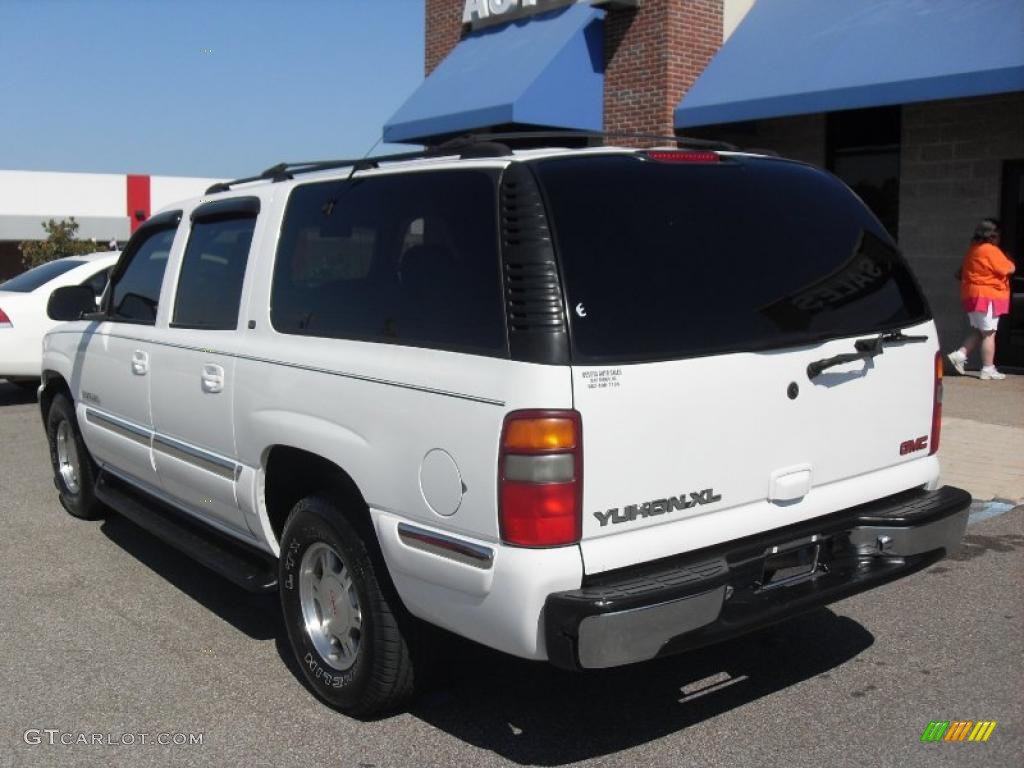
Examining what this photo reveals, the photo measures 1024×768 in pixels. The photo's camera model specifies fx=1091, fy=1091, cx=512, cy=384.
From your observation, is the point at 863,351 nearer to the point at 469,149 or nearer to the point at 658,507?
the point at 658,507

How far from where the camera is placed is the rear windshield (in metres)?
3.40

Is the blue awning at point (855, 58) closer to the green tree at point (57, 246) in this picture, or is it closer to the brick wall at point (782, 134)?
the brick wall at point (782, 134)

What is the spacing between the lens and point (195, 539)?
5.10 metres

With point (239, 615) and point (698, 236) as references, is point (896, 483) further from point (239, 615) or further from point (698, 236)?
point (239, 615)

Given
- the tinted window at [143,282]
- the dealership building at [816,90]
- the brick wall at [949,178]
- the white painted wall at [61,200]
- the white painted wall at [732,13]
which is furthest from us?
the white painted wall at [61,200]

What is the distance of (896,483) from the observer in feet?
13.6

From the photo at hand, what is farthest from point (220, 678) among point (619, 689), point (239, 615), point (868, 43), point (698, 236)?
point (868, 43)

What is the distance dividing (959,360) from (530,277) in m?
10.5

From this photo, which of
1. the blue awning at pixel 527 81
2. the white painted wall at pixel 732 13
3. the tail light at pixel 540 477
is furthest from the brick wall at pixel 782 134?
the tail light at pixel 540 477

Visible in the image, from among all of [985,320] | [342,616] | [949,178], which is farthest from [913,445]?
[949,178]

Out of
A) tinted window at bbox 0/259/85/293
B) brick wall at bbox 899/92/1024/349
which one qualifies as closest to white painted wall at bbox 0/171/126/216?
tinted window at bbox 0/259/85/293

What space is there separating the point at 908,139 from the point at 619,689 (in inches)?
442

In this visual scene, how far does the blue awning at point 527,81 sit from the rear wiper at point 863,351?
34.8 feet

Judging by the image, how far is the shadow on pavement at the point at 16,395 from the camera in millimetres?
12273
